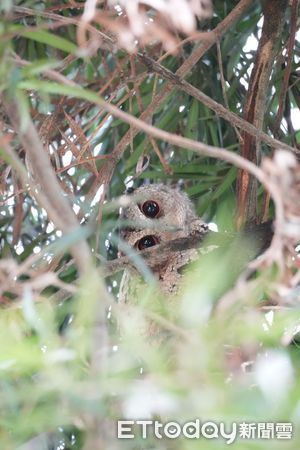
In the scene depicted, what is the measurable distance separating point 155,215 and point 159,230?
0.09m

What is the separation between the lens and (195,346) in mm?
698

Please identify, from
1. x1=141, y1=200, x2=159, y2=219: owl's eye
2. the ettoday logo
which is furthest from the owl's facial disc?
the ettoday logo

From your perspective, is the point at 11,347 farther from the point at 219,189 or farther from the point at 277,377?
the point at 219,189

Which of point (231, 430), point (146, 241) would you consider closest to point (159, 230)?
point (146, 241)

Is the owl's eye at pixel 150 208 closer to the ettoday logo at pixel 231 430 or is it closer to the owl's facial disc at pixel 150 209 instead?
the owl's facial disc at pixel 150 209

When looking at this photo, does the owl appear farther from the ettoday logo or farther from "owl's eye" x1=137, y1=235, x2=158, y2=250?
the ettoday logo

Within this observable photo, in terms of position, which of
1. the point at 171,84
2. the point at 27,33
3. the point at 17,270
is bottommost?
→ the point at 17,270

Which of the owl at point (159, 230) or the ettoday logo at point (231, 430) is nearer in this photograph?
the ettoday logo at point (231, 430)

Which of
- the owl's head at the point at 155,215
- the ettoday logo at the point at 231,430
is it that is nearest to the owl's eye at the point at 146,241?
the owl's head at the point at 155,215

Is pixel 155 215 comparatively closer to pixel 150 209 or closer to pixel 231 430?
pixel 150 209

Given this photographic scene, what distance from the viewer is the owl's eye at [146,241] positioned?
1773 mm

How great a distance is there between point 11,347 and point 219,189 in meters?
1.09

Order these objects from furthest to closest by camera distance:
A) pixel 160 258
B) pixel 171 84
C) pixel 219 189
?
pixel 219 189, pixel 160 258, pixel 171 84

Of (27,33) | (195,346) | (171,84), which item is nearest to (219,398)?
(195,346)
